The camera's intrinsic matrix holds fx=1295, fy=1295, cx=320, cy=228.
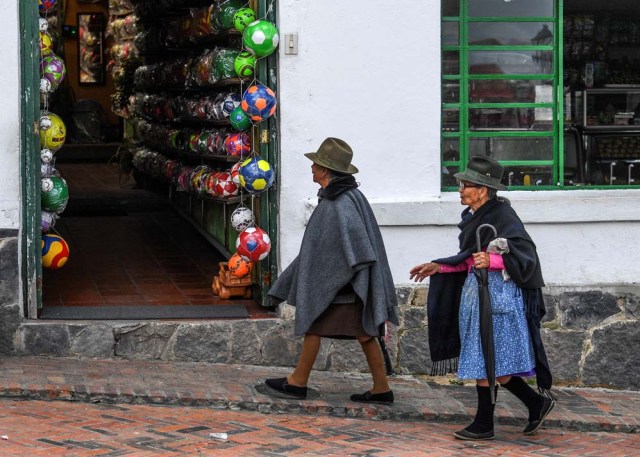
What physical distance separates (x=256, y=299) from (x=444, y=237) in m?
1.62

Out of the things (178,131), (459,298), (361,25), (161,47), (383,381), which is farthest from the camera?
(161,47)

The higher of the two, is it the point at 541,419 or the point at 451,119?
the point at 451,119

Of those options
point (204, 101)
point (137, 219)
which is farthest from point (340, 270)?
point (137, 219)

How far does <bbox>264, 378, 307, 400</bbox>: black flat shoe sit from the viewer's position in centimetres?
852

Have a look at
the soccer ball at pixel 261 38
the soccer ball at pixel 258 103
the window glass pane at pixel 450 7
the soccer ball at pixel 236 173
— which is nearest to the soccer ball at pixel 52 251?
the soccer ball at pixel 236 173

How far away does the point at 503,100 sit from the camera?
990 cm

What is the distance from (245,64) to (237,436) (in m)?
3.01

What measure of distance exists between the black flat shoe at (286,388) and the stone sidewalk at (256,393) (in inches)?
2.3

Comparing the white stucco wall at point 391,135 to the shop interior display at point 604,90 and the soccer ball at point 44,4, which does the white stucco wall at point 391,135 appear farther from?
the soccer ball at point 44,4

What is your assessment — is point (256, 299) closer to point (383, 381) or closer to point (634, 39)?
point (383, 381)

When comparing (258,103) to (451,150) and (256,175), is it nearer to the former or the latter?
(256,175)

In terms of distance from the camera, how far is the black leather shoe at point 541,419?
8055 millimetres

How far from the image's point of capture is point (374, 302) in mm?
8234

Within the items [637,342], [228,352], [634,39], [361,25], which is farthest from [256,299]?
[634,39]
